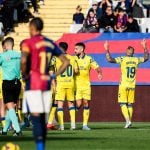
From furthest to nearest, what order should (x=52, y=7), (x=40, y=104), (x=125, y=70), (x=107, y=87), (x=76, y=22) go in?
(x=52, y=7) → (x=76, y=22) → (x=107, y=87) → (x=125, y=70) → (x=40, y=104)

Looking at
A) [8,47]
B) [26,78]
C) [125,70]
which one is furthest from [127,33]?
[26,78]

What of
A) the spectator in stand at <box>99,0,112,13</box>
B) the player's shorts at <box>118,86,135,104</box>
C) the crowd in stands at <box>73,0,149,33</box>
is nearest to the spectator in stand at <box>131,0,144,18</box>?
the crowd in stands at <box>73,0,149,33</box>

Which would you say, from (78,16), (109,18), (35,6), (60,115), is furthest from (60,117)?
(35,6)

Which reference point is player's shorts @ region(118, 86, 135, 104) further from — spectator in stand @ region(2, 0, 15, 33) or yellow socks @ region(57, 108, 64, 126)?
spectator in stand @ region(2, 0, 15, 33)

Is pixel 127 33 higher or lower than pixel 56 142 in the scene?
higher

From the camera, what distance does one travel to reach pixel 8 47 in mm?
→ 22672

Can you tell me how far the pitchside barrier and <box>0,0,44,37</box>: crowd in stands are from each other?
14.3 ft

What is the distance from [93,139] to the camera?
861 inches

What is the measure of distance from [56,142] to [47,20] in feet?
49.6

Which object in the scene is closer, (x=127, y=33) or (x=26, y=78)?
(x=26, y=78)

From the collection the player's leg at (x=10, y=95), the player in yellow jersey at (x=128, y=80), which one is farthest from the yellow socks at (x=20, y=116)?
the player's leg at (x=10, y=95)

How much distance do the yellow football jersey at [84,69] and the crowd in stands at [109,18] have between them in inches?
216

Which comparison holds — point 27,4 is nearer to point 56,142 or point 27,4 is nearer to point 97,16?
point 97,16

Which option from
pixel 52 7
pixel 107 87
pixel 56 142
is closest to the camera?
pixel 56 142
